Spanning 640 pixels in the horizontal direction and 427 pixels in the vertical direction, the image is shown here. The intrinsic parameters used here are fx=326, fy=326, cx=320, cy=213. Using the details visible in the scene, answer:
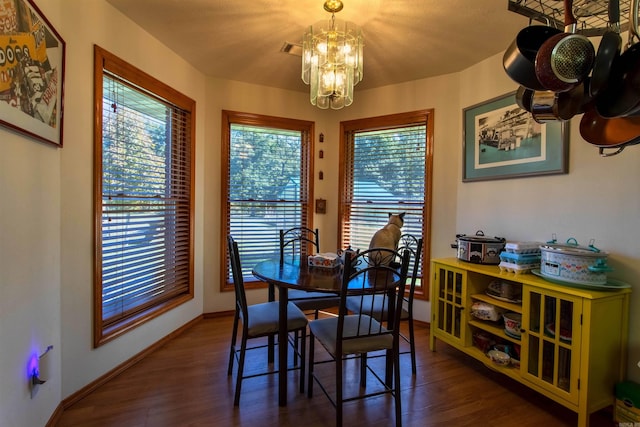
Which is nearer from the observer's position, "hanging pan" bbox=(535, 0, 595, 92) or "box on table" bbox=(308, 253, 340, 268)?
"hanging pan" bbox=(535, 0, 595, 92)

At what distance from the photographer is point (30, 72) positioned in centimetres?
142

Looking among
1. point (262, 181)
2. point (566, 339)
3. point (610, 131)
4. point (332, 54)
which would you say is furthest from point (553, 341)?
point (262, 181)

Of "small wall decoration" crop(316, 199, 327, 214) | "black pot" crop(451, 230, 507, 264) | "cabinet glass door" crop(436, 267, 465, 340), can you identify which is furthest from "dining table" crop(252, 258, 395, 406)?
"small wall decoration" crop(316, 199, 327, 214)

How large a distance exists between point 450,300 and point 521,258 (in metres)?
0.64

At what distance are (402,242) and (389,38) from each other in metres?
1.85

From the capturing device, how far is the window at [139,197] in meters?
2.16

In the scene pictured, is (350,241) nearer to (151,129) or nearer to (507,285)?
(507,285)

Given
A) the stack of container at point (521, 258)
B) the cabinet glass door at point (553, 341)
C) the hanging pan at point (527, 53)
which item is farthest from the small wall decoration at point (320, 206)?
the hanging pan at point (527, 53)

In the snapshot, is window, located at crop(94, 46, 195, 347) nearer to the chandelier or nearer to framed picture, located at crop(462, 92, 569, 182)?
the chandelier

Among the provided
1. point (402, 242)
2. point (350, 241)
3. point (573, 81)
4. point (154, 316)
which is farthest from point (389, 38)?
point (154, 316)

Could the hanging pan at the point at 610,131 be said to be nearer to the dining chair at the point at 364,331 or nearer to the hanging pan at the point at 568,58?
the hanging pan at the point at 568,58

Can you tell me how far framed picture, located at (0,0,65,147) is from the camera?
1252 mm

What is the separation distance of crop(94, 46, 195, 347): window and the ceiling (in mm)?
405

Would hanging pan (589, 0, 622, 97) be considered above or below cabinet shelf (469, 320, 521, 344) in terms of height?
above
